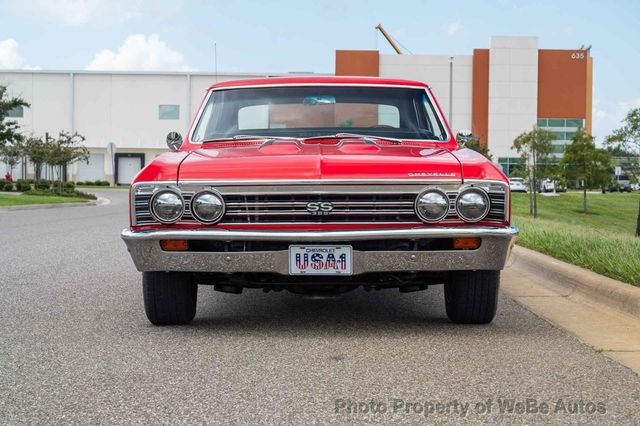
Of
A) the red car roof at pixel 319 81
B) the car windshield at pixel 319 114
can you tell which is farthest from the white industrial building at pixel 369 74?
the car windshield at pixel 319 114

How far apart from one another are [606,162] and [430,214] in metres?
37.3

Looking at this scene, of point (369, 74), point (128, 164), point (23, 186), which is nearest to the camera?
point (23, 186)

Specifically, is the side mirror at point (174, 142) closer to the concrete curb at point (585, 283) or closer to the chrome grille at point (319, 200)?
the chrome grille at point (319, 200)

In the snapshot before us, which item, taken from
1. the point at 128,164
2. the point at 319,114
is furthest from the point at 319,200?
the point at 128,164

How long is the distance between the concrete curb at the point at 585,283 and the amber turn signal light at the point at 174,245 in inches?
124

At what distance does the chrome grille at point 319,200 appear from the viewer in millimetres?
4773

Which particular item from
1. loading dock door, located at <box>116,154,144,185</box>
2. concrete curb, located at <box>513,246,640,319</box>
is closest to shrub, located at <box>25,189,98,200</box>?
loading dock door, located at <box>116,154,144,185</box>

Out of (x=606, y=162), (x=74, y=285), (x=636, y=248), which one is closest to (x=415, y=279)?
(x=74, y=285)

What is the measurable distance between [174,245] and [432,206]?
1.51m

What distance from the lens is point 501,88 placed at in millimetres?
71812

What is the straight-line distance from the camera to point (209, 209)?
476cm

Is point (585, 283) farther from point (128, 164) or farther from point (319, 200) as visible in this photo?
point (128, 164)

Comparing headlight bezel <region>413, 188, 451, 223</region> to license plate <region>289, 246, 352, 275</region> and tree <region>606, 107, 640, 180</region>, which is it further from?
tree <region>606, 107, 640, 180</region>

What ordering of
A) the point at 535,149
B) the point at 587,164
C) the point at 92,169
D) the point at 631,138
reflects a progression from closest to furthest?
1. the point at 631,138
2. the point at 535,149
3. the point at 587,164
4. the point at 92,169
